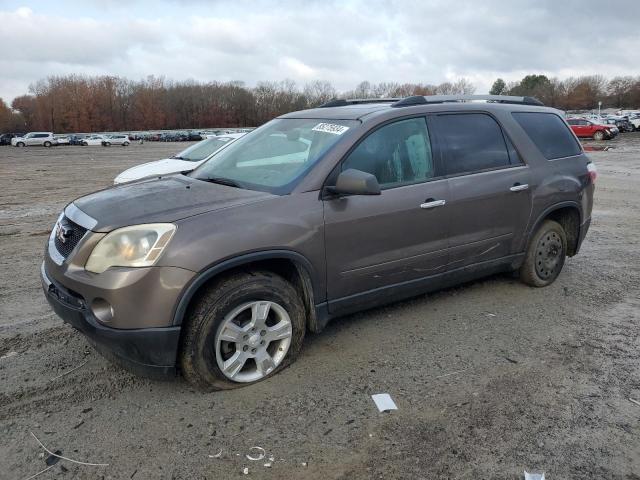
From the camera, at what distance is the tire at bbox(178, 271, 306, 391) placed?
323cm

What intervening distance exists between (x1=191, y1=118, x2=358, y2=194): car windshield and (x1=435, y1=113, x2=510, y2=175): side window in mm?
923

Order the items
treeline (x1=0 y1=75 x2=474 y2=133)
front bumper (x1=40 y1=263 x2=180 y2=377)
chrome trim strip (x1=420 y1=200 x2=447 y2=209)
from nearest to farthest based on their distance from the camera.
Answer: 1. front bumper (x1=40 y1=263 x2=180 y2=377)
2. chrome trim strip (x1=420 y1=200 x2=447 y2=209)
3. treeline (x1=0 y1=75 x2=474 y2=133)

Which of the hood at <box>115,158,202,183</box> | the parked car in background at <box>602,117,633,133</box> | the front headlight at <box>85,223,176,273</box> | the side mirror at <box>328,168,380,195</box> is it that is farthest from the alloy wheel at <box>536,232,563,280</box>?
the parked car in background at <box>602,117,633,133</box>

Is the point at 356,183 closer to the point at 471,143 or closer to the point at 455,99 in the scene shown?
the point at 471,143

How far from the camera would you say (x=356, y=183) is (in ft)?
11.6

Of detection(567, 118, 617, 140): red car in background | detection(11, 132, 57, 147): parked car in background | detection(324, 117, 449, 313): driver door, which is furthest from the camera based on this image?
detection(11, 132, 57, 147): parked car in background

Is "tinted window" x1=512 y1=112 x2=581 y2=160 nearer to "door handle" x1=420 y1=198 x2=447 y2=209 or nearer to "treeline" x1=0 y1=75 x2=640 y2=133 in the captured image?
"door handle" x1=420 y1=198 x2=447 y2=209

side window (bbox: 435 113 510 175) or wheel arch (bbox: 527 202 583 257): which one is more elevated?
side window (bbox: 435 113 510 175)

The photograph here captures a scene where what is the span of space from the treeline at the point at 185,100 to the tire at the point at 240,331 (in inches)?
4541

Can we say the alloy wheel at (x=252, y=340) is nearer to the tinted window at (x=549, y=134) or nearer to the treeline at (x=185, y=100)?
the tinted window at (x=549, y=134)

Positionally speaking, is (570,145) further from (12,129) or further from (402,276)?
(12,129)

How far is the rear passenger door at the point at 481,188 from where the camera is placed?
14.4ft

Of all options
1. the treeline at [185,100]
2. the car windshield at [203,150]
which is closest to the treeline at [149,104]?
the treeline at [185,100]

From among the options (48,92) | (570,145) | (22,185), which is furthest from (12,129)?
(570,145)
